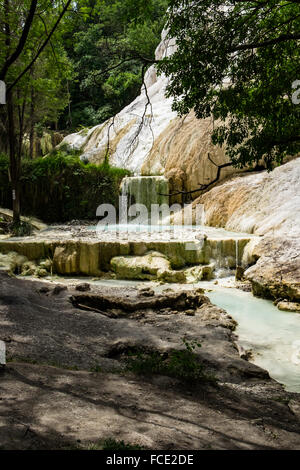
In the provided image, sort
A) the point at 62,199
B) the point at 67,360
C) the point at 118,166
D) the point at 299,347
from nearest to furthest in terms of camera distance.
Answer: the point at 67,360 < the point at 299,347 < the point at 62,199 < the point at 118,166

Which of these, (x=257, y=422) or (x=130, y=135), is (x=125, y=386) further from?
(x=130, y=135)

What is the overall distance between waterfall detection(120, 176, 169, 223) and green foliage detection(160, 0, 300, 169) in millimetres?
10824

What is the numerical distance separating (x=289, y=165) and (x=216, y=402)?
11307 millimetres

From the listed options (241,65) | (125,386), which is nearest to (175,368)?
(125,386)

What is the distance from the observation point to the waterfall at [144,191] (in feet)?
53.6

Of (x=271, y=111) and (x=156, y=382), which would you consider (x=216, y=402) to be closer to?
(x=156, y=382)

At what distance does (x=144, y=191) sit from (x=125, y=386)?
45.7ft

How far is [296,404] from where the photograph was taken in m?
3.55

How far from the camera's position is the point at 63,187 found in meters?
18.7

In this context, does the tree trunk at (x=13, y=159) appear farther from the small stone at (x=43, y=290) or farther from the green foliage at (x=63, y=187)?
the small stone at (x=43, y=290)

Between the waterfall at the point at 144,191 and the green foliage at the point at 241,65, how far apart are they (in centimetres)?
1082

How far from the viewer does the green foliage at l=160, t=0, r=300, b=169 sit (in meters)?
4.39

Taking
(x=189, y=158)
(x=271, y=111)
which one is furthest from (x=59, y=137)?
(x=271, y=111)

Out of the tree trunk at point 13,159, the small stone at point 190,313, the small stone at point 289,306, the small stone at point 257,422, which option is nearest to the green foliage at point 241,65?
the small stone at point 257,422
